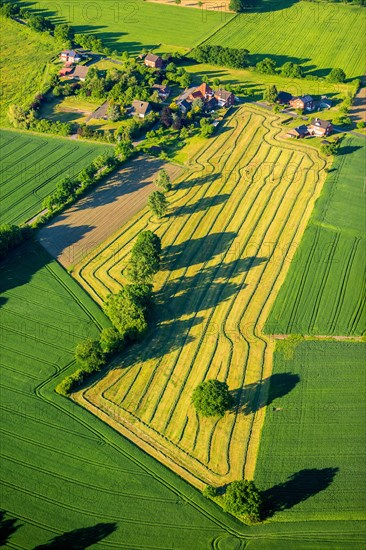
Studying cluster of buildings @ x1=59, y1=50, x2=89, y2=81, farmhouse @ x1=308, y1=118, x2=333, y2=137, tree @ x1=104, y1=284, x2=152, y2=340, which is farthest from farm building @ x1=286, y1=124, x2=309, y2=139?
tree @ x1=104, y1=284, x2=152, y2=340

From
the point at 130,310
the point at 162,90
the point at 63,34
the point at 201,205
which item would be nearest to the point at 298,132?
the point at 201,205

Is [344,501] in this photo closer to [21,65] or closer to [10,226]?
[10,226]

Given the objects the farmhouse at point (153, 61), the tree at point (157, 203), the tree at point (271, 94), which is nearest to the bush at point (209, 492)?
the tree at point (157, 203)

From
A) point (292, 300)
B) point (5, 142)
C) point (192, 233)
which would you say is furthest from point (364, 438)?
point (5, 142)

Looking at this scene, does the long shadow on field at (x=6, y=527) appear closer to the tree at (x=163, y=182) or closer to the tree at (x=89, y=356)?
the tree at (x=89, y=356)

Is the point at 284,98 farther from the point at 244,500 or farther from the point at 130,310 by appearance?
the point at 244,500
